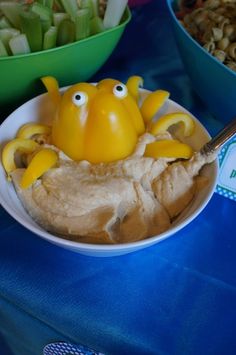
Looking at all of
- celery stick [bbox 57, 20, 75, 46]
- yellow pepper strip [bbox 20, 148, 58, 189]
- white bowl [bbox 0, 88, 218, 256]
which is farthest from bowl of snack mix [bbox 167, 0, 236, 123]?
yellow pepper strip [bbox 20, 148, 58, 189]

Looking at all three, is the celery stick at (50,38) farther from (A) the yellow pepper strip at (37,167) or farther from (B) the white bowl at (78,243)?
(A) the yellow pepper strip at (37,167)

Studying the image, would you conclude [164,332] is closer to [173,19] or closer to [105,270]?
[105,270]

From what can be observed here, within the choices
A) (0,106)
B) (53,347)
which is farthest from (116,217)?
(0,106)

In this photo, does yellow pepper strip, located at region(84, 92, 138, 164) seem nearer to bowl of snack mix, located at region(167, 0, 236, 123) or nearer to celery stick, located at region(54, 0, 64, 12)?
bowl of snack mix, located at region(167, 0, 236, 123)

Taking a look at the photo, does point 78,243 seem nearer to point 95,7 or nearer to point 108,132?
point 108,132

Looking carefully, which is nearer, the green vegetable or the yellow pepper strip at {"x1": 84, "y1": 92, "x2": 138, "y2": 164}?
the yellow pepper strip at {"x1": 84, "y1": 92, "x2": 138, "y2": 164}

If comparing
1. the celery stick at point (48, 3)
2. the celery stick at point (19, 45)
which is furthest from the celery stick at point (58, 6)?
the celery stick at point (19, 45)
